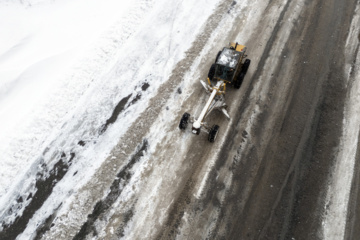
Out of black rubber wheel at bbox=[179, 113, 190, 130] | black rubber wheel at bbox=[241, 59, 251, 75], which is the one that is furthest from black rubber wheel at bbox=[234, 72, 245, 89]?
black rubber wheel at bbox=[179, 113, 190, 130]

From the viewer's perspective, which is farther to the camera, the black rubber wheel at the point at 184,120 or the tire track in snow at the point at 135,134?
the black rubber wheel at the point at 184,120

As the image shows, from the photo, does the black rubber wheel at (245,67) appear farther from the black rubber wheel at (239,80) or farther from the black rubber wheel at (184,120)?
the black rubber wheel at (184,120)

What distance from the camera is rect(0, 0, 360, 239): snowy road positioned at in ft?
25.3

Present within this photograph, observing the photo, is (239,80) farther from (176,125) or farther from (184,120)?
(176,125)

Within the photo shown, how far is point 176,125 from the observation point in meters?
9.53

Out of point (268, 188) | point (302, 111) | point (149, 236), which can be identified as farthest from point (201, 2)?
point (149, 236)

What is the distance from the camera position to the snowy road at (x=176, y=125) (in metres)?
7.72

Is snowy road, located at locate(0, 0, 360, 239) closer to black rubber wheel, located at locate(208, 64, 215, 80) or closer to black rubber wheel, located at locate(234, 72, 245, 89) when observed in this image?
black rubber wheel, located at locate(234, 72, 245, 89)

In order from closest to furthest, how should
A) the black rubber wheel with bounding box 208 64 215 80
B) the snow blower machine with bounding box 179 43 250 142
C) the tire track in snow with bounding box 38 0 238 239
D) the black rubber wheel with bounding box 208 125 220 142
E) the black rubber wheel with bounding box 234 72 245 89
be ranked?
the tire track in snow with bounding box 38 0 238 239, the black rubber wheel with bounding box 208 125 220 142, the snow blower machine with bounding box 179 43 250 142, the black rubber wheel with bounding box 234 72 245 89, the black rubber wheel with bounding box 208 64 215 80

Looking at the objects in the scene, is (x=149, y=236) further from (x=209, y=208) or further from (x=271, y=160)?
(x=271, y=160)

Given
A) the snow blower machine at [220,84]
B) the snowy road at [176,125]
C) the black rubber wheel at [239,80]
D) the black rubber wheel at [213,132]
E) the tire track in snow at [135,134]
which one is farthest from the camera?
the black rubber wheel at [239,80]

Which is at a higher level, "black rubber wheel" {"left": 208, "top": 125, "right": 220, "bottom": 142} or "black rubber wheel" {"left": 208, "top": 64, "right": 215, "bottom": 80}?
"black rubber wheel" {"left": 208, "top": 64, "right": 215, "bottom": 80}

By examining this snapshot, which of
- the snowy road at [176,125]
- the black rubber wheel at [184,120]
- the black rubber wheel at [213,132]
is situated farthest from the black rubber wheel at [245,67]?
the black rubber wheel at [184,120]

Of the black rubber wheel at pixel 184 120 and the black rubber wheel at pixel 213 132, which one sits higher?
the black rubber wheel at pixel 184 120
